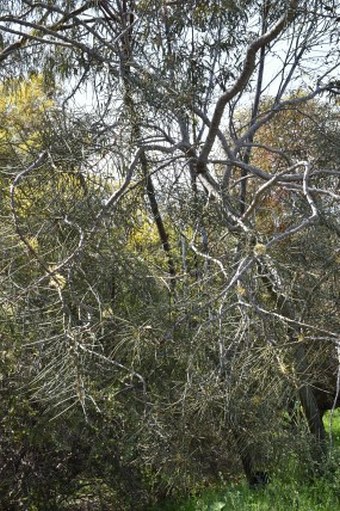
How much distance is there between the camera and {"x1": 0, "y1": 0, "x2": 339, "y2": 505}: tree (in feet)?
13.5

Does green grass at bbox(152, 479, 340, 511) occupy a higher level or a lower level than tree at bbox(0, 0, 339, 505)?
lower

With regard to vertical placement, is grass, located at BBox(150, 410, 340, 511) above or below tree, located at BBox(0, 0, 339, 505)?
below

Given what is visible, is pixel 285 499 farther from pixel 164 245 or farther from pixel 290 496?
pixel 164 245

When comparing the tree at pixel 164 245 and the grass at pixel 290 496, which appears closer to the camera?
the tree at pixel 164 245

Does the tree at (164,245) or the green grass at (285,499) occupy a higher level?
the tree at (164,245)

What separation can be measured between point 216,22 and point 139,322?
243cm

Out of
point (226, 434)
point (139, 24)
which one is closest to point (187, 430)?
point (226, 434)

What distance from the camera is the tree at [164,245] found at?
410 cm

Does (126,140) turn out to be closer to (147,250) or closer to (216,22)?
(147,250)

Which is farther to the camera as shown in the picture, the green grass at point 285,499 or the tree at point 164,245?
the green grass at point 285,499

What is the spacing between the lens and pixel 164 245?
232 inches

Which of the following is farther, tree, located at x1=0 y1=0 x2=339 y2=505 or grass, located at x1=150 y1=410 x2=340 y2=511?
grass, located at x1=150 y1=410 x2=340 y2=511

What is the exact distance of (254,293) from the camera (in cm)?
390

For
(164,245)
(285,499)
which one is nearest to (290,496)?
(285,499)
